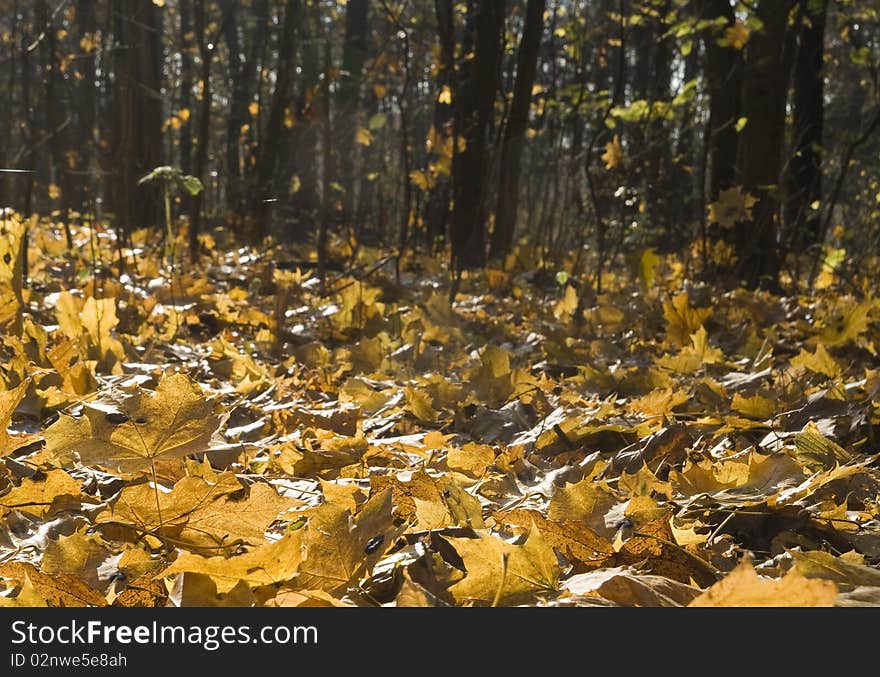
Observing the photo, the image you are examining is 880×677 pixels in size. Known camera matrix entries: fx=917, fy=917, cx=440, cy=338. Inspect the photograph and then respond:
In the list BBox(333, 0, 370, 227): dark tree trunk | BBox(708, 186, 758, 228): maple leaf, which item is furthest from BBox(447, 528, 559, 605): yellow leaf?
BBox(333, 0, 370, 227): dark tree trunk

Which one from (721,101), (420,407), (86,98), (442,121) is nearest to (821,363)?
(420,407)

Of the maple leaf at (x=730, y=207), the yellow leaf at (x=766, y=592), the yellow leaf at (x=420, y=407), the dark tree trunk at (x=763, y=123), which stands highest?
the dark tree trunk at (x=763, y=123)

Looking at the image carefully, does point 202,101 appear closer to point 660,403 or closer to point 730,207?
point 730,207

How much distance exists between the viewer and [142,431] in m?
1.18

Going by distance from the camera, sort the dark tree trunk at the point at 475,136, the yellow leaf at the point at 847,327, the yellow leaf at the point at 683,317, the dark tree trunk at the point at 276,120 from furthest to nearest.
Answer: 1. the dark tree trunk at the point at 276,120
2. the dark tree trunk at the point at 475,136
3. the yellow leaf at the point at 683,317
4. the yellow leaf at the point at 847,327

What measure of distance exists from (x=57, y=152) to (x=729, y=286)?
4.47 meters

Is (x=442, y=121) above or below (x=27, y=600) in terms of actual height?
above

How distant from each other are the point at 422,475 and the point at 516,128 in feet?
21.0

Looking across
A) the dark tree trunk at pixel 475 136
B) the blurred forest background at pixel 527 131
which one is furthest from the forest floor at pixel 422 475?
the dark tree trunk at pixel 475 136

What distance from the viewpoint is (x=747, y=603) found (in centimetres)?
80

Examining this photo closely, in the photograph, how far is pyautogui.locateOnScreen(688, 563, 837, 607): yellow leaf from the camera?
2.44 feet

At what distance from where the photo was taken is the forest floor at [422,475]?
100 cm

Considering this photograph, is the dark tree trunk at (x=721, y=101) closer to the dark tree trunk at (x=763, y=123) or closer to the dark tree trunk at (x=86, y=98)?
the dark tree trunk at (x=763, y=123)
